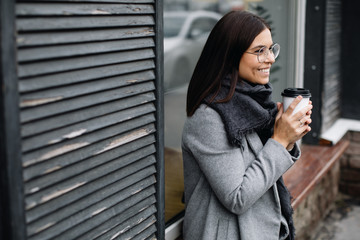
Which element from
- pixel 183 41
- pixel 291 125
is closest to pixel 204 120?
pixel 291 125

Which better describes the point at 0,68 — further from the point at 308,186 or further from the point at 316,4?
the point at 316,4

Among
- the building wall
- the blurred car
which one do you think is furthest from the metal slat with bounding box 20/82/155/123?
the blurred car

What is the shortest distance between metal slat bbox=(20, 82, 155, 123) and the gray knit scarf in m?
0.32

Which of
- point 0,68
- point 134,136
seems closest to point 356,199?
point 134,136

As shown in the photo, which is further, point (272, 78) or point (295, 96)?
point (272, 78)

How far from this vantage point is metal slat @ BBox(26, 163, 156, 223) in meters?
1.36

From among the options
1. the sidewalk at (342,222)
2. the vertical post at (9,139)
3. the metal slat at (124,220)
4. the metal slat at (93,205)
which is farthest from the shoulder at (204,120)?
the sidewalk at (342,222)

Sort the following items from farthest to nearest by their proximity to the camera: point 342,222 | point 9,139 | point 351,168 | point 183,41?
point 183,41 < point 351,168 < point 342,222 < point 9,139

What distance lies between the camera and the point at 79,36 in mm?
1432

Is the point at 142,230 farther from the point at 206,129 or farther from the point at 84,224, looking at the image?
the point at 206,129

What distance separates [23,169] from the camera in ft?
4.22

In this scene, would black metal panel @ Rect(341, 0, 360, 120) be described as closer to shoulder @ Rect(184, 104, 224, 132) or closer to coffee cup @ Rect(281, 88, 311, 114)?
coffee cup @ Rect(281, 88, 311, 114)

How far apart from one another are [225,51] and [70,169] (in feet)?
2.78

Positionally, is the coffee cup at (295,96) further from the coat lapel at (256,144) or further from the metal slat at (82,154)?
the metal slat at (82,154)
